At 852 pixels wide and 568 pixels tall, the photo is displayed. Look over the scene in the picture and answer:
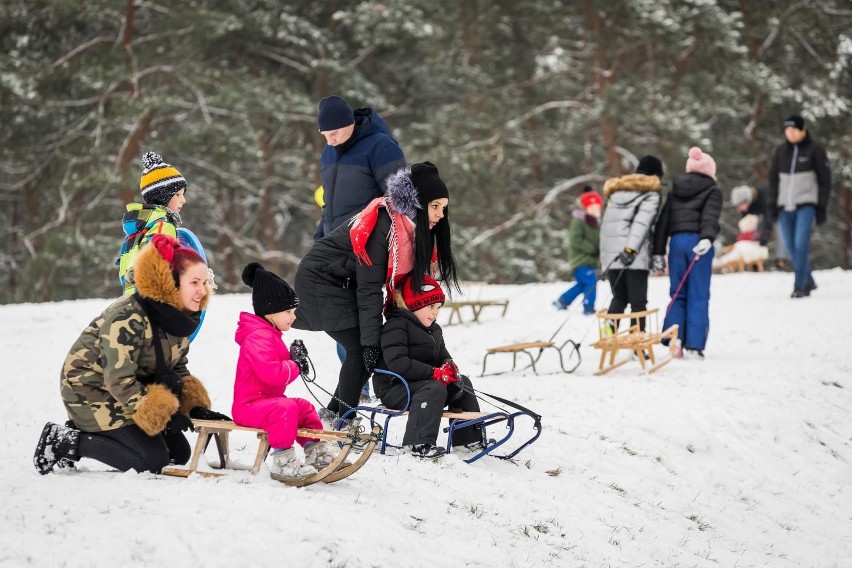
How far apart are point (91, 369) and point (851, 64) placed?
72.2 ft

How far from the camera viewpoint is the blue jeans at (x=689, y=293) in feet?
31.2

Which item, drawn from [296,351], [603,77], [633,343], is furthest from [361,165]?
[603,77]

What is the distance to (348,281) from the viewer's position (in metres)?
5.91

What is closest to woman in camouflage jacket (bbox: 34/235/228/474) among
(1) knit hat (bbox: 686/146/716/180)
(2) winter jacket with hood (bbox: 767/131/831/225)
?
(1) knit hat (bbox: 686/146/716/180)

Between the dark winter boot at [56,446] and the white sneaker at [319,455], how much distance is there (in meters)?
1.18

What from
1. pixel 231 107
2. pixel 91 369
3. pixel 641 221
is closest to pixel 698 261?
pixel 641 221

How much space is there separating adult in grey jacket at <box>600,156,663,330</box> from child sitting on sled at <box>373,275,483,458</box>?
4099mm

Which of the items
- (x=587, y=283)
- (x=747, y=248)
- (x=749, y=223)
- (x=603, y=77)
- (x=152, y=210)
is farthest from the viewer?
(x=603, y=77)

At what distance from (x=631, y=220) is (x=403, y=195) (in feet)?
15.0

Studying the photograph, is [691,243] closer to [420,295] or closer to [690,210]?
[690,210]

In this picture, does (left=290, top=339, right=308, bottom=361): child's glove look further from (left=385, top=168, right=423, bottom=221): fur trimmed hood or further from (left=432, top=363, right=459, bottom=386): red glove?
(left=385, top=168, right=423, bottom=221): fur trimmed hood

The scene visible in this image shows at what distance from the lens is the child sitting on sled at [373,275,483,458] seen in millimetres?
5582

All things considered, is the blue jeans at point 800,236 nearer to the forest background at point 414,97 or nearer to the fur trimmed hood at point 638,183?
the fur trimmed hood at point 638,183

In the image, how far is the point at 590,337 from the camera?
37.5ft
